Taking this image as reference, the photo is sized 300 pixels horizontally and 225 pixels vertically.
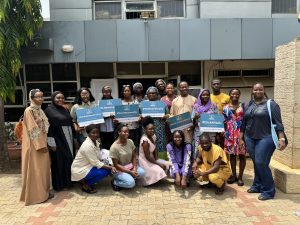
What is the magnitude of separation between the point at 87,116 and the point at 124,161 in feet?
3.27

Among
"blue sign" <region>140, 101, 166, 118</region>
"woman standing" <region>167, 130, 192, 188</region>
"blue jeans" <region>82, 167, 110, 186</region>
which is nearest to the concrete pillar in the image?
"woman standing" <region>167, 130, 192, 188</region>

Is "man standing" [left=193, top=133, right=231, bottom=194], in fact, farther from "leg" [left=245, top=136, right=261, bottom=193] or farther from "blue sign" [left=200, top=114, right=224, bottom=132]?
"leg" [left=245, top=136, right=261, bottom=193]

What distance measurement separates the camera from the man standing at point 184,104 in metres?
5.77

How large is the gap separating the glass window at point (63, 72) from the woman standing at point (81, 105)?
12.4 ft

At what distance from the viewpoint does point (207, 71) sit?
938 centimetres

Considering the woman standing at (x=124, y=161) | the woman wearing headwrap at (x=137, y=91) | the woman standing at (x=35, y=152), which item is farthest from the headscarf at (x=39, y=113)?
the woman wearing headwrap at (x=137, y=91)

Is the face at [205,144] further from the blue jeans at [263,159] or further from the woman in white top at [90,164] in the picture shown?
the woman in white top at [90,164]

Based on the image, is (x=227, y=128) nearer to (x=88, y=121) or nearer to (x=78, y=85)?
(x=88, y=121)

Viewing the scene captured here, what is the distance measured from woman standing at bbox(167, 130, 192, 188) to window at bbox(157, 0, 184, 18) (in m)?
4.74

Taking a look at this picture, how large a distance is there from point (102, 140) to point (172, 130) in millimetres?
1417

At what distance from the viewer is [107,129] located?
6.01 m

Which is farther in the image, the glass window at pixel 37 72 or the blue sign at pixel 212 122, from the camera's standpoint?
the glass window at pixel 37 72

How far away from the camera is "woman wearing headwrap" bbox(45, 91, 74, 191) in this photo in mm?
5281

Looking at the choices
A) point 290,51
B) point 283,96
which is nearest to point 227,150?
point 283,96
